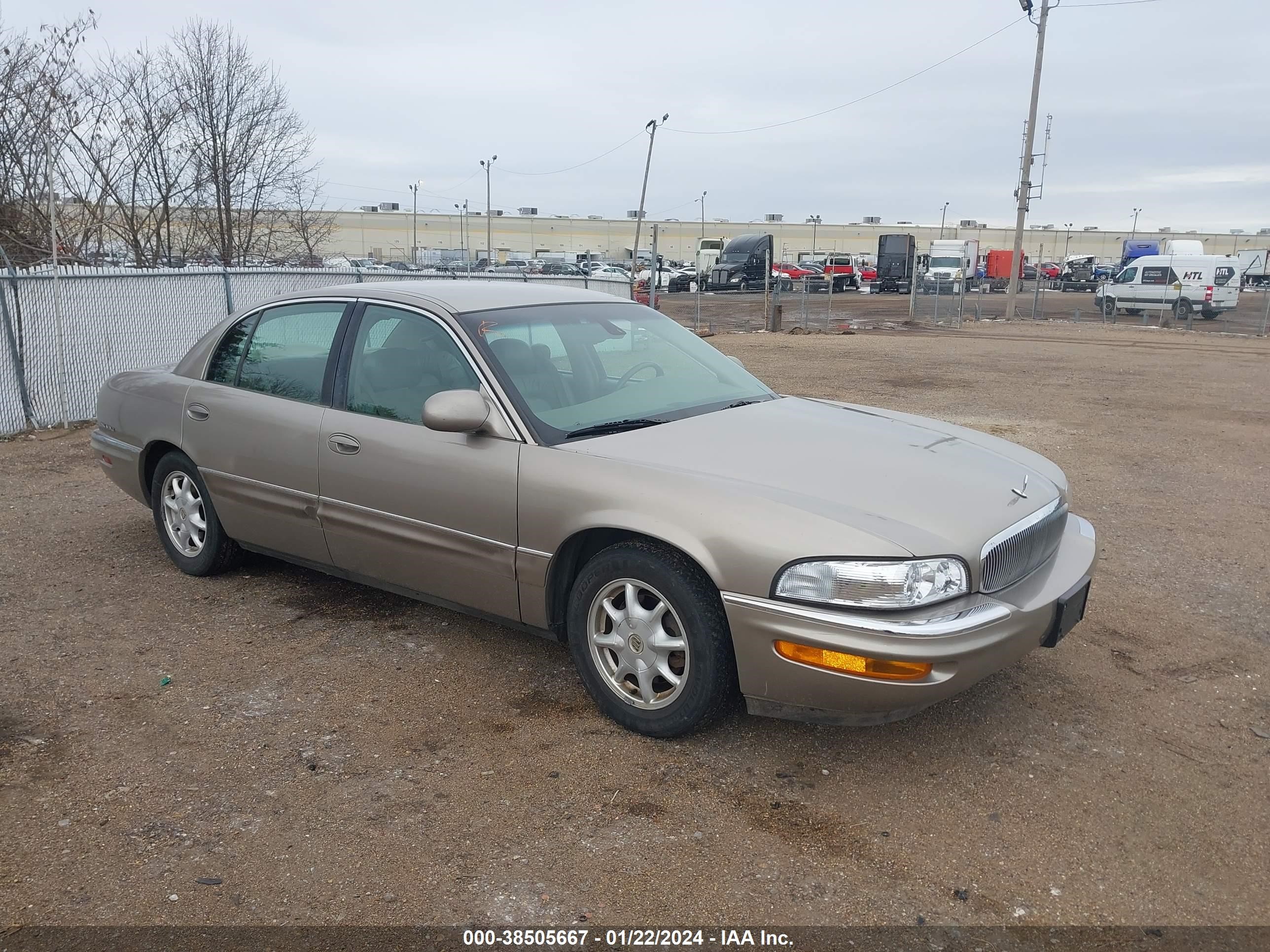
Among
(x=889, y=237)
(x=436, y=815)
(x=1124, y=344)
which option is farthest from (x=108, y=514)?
(x=889, y=237)

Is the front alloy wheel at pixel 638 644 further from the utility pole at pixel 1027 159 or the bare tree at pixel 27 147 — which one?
the utility pole at pixel 1027 159

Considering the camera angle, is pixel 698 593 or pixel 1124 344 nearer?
pixel 698 593

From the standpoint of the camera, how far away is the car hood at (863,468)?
307 cm

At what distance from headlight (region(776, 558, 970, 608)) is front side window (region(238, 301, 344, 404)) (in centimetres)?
239

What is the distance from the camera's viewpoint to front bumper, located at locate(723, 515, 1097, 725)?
2895mm

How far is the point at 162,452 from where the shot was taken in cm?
513

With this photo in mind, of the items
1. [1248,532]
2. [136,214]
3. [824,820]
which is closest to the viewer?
[824,820]

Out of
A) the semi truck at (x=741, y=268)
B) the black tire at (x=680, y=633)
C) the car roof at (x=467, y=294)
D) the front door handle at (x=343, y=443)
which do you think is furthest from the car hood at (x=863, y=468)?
the semi truck at (x=741, y=268)

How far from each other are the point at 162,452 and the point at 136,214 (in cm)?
1413

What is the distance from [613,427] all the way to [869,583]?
1.24 metres

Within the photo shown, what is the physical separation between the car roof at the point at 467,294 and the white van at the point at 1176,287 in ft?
98.0

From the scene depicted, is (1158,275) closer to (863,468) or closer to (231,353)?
(863,468)

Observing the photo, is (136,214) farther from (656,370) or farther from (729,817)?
(729,817)

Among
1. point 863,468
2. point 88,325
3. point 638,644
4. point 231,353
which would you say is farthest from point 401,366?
point 88,325
